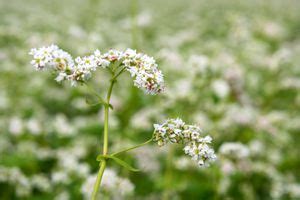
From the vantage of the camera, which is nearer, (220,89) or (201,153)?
(201,153)

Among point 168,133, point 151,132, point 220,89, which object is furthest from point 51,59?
point 151,132

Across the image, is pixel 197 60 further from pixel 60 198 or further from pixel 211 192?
pixel 60 198

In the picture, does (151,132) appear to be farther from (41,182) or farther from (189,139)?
(189,139)

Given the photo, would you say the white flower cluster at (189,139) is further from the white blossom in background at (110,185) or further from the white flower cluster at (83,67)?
the white blossom in background at (110,185)

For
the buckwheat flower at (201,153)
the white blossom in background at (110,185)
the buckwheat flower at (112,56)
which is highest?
the white blossom in background at (110,185)

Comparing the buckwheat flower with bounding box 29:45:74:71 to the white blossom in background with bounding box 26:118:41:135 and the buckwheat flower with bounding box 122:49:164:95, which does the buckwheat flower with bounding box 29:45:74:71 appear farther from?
the white blossom in background with bounding box 26:118:41:135


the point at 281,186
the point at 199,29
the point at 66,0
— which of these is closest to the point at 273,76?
the point at 281,186

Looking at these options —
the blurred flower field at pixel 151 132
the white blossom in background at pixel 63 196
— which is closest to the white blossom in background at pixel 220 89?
the blurred flower field at pixel 151 132

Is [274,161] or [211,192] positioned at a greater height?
[274,161]
